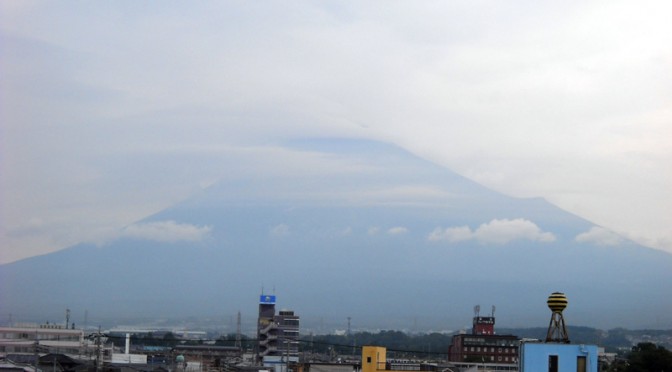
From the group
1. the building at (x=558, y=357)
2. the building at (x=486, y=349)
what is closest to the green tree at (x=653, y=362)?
the building at (x=486, y=349)

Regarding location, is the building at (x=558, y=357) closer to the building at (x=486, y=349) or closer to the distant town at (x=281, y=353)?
the distant town at (x=281, y=353)

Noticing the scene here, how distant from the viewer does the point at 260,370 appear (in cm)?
5012

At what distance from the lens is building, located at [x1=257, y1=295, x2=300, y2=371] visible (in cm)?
9038

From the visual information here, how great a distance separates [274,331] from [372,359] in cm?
5536

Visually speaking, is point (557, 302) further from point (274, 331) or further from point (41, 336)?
point (274, 331)

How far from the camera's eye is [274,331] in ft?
309

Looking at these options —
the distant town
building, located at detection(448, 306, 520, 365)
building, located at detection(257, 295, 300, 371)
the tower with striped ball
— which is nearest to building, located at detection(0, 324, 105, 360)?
the distant town

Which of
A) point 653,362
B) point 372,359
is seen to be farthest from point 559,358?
point 653,362

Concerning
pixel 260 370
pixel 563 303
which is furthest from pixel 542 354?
pixel 260 370

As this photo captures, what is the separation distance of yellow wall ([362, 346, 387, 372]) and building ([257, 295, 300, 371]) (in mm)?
43672

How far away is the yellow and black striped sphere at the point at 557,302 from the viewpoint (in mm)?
29094

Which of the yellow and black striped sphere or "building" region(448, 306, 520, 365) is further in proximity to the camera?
"building" region(448, 306, 520, 365)

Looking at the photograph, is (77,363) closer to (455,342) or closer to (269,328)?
(269,328)

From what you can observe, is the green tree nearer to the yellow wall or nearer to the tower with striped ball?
the yellow wall
